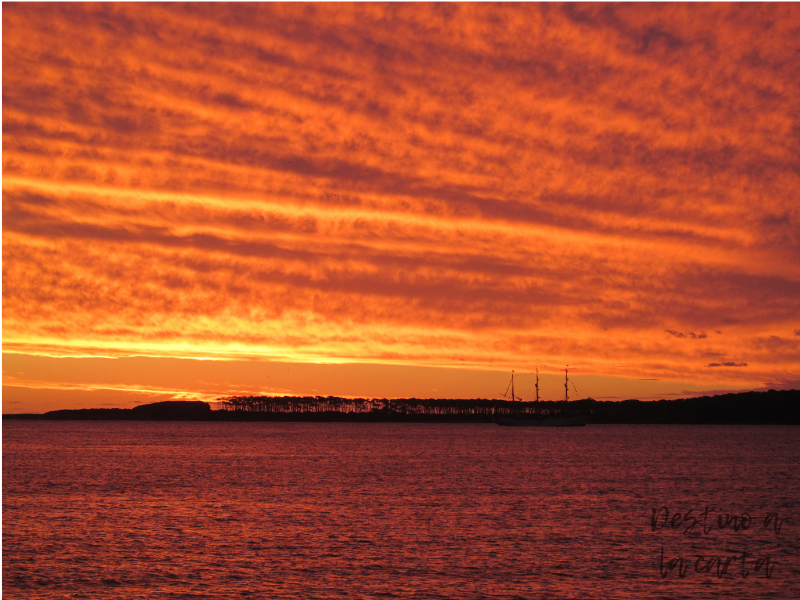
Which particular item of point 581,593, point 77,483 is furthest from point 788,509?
point 77,483

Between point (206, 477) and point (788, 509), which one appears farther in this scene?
point (206, 477)

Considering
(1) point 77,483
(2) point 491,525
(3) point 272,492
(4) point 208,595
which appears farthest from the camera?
(1) point 77,483

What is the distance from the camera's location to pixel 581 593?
1465 inches

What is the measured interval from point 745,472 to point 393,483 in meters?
59.4

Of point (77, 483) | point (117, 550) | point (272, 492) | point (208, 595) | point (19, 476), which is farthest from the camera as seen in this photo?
point (19, 476)

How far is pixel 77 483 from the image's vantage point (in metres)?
Answer: 87.9

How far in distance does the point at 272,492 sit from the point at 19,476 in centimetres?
4035

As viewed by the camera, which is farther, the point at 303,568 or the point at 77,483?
the point at 77,483

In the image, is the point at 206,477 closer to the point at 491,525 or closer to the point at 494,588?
the point at 491,525

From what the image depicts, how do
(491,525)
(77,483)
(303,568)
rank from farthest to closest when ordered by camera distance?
(77,483) < (491,525) < (303,568)

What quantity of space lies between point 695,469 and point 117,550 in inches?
3860

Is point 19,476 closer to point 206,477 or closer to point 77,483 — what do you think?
point 77,483

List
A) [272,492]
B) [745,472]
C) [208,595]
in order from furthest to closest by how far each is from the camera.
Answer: [745,472]
[272,492]
[208,595]

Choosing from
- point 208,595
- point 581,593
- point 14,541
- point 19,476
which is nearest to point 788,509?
point 581,593
